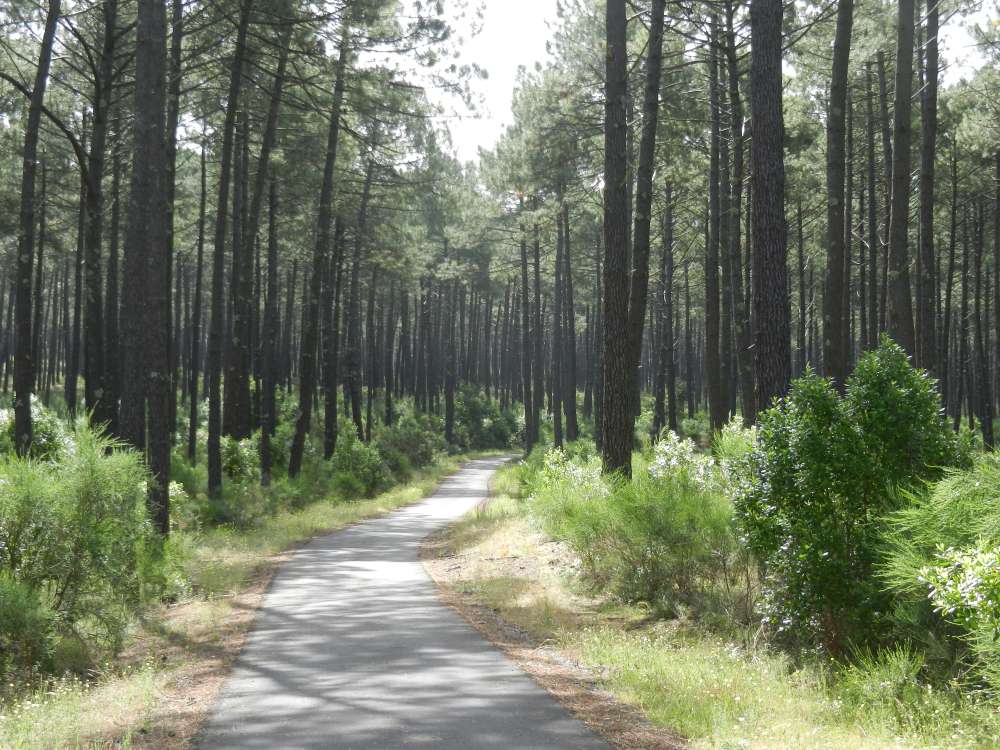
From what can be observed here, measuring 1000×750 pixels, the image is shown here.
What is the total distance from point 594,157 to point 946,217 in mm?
15894

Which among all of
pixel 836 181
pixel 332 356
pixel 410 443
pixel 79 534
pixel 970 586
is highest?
pixel 836 181

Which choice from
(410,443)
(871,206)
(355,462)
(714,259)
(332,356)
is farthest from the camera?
(410,443)

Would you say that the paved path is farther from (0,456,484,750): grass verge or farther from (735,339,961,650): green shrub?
(735,339,961,650): green shrub

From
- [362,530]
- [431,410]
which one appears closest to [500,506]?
[362,530]

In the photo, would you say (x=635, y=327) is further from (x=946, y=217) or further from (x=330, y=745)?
(x=946, y=217)

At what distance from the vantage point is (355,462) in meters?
26.6

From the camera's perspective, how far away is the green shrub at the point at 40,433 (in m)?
14.1

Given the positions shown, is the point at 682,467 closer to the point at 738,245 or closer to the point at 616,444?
the point at 616,444

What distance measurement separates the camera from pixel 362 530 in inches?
729

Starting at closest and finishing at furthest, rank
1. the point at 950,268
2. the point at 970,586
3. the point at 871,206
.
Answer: the point at 970,586
the point at 871,206
the point at 950,268

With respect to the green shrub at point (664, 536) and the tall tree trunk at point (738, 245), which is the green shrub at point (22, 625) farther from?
the tall tree trunk at point (738, 245)

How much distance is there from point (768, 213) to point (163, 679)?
807cm

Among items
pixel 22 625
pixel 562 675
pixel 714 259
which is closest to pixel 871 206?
pixel 714 259

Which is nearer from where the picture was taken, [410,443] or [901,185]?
[901,185]
